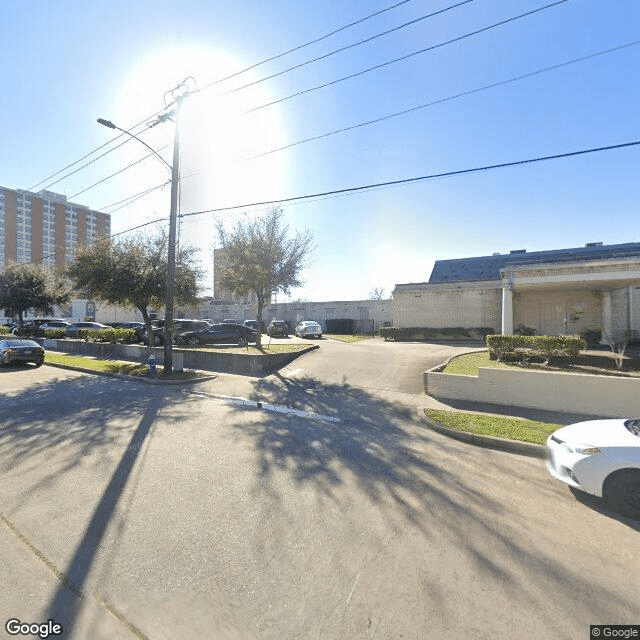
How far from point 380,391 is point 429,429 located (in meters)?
3.53

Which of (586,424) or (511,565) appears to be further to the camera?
(586,424)

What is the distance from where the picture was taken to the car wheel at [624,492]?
3969mm

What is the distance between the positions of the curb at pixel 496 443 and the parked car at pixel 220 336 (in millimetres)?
15620

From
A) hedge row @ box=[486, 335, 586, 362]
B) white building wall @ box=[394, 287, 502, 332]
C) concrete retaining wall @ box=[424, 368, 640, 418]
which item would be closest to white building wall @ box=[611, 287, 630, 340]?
white building wall @ box=[394, 287, 502, 332]

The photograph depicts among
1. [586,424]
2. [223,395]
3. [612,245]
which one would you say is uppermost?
[612,245]

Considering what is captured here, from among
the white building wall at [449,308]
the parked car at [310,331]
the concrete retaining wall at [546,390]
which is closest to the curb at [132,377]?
the concrete retaining wall at [546,390]

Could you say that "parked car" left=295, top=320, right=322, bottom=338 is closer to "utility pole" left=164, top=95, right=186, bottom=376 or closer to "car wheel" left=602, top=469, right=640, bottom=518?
"utility pole" left=164, top=95, right=186, bottom=376

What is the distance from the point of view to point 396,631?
233 cm

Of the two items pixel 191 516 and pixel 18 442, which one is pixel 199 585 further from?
pixel 18 442

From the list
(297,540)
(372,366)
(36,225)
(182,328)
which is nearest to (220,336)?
(182,328)

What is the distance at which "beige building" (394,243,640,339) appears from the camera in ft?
53.1

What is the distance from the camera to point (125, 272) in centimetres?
1677

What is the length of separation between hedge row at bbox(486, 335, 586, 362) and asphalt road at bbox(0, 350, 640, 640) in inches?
270

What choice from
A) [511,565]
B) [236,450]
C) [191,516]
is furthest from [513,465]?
[191,516]
